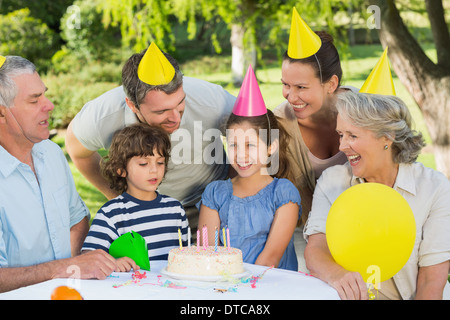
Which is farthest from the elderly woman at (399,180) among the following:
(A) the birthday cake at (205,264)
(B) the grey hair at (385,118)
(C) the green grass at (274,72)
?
(C) the green grass at (274,72)

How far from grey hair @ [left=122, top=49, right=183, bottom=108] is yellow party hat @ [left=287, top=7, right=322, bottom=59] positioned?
0.57m

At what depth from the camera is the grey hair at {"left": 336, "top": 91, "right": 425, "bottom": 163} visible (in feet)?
8.09

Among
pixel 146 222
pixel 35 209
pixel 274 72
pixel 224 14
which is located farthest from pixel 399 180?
pixel 274 72

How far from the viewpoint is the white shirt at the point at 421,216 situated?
8.00ft

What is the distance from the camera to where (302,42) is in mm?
2908

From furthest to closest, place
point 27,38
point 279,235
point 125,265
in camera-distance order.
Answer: point 27,38
point 279,235
point 125,265

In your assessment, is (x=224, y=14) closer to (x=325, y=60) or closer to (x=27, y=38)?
(x=325, y=60)

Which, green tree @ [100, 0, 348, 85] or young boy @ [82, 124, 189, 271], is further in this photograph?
green tree @ [100, 0, 348, 85]

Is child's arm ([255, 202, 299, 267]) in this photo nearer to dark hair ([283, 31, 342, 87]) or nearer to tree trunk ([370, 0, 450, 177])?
dark hair ([283, 31, 342, 87])

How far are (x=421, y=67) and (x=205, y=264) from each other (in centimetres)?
465

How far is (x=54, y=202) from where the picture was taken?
8.54 feet

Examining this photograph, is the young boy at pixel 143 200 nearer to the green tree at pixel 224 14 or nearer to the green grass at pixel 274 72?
the green tree at pixel 224 14

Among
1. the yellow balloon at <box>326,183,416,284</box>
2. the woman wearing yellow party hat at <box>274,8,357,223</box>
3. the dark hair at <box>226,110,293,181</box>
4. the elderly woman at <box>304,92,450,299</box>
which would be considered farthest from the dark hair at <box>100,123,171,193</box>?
the yellow balloon at <box>326,183,416,284</box>

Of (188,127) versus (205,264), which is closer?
(205,264)
